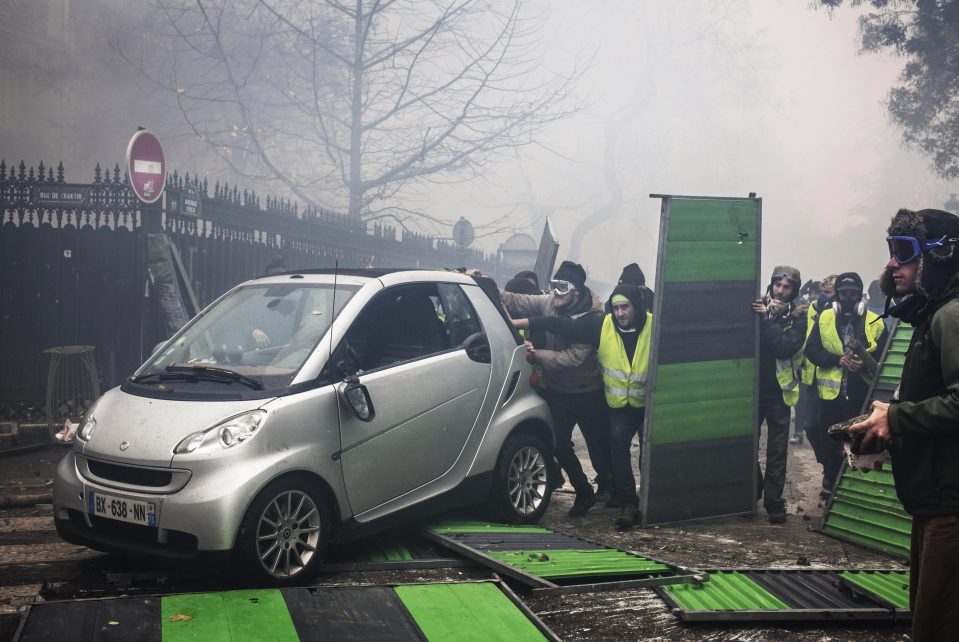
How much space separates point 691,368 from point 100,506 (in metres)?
4.39

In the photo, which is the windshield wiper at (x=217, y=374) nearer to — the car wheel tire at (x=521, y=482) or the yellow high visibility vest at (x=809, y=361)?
the car wheel tire at (x=521, y=482)

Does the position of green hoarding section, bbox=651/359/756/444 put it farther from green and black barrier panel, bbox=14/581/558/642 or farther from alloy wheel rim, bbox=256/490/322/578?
alloy wheel rim, bbox=256/490/322/578

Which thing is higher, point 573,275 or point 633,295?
point 573,275

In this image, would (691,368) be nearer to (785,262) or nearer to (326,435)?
(326,435)

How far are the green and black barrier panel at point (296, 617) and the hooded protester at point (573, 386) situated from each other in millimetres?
2897

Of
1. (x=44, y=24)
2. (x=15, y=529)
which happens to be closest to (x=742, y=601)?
(x=15, y=529)

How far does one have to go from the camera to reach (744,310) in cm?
785

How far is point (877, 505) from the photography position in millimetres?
7043

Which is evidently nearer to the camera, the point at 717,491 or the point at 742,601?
the point at 742,601

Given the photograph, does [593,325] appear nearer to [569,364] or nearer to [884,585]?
[569,364]

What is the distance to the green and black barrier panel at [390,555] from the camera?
19.1ft

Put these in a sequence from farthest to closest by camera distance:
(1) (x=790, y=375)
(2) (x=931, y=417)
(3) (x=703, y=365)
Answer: (1) (x=790, y=375)
(3) (x=703, y=365)
(2) (x=931, y=417)

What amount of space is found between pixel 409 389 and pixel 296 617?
5.94 ft

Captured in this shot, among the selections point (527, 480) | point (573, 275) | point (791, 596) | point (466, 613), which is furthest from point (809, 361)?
point (466, 613)
